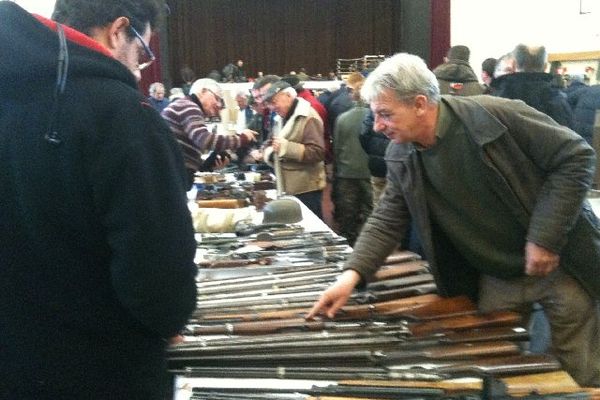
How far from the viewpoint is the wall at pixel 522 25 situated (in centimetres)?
945

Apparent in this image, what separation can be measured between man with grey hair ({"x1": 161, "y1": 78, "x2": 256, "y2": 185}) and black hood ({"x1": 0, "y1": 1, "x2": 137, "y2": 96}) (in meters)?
2.91

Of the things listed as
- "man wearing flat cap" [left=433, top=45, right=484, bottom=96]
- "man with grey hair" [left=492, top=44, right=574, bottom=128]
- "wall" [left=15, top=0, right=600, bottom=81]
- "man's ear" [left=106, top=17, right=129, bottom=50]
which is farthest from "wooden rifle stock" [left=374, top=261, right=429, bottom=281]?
"wall" [left=15, top=0, right=600, bottom=81]

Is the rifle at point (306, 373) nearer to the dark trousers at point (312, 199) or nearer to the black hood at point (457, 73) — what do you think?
the black hood at point (457, 73)

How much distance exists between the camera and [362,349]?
181 cm

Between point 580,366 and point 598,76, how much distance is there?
7132mm

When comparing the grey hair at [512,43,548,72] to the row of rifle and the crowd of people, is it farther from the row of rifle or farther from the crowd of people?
the row of rifle

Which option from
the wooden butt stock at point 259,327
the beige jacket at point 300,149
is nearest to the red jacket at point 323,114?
the beige jacket at point 300,149

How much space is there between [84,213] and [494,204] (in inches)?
50.2

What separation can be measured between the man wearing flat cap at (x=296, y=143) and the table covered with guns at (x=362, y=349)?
7.68 feet

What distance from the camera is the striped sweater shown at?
440 centimetres

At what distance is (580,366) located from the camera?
7.07ft

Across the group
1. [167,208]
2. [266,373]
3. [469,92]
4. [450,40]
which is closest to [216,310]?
[266,373]

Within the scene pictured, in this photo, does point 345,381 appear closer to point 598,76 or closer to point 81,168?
point 81,168

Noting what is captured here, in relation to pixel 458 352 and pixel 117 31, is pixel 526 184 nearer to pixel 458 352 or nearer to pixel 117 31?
pixel 458 352
